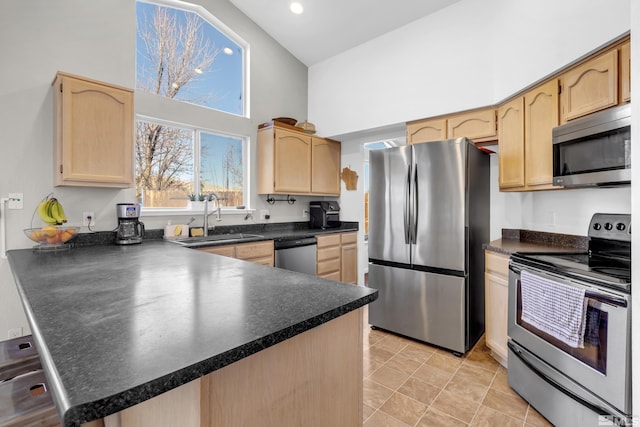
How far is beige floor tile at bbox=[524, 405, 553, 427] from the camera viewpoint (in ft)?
5.74

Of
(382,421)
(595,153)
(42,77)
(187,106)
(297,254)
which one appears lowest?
(382,421)

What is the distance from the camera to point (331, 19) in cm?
361

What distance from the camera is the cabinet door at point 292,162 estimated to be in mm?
3826

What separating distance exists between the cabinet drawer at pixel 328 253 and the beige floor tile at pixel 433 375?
1.77 metres

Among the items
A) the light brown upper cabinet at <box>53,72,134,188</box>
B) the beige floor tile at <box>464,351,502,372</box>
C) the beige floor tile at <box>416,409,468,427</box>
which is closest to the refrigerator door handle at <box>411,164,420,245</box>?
the beige floor tile at <box>464,351,502,372</box>

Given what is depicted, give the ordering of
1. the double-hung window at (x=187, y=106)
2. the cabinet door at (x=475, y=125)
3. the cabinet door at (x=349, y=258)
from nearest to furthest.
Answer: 1. the cabinet door at (x=475, y=125)
2. the double-hung window at (x=187, y=106)
3. the cabinet door at (x=349, y=258)

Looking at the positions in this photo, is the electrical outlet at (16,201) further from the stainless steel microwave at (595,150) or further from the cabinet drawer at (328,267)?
the stainless steel microwave at (595,150)

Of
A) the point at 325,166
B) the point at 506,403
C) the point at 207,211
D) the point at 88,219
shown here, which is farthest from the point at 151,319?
the point at 325,166

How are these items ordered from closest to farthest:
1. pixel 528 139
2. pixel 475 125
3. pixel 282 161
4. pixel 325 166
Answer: pixel 528 139 < pixel 475 125 < pixel 282 161 < pixel 325 166

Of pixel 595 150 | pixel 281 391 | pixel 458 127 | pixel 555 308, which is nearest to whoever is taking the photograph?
pixel 281 391

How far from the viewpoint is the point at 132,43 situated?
284 centimetres

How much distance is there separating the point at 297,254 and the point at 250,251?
2.11 ft

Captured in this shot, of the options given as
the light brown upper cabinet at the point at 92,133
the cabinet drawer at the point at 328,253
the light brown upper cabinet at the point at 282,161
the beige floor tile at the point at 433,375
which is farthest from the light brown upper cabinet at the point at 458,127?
the light brown upper cabinet at the point at 92,133

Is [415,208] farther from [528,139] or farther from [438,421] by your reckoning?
[438,421]
